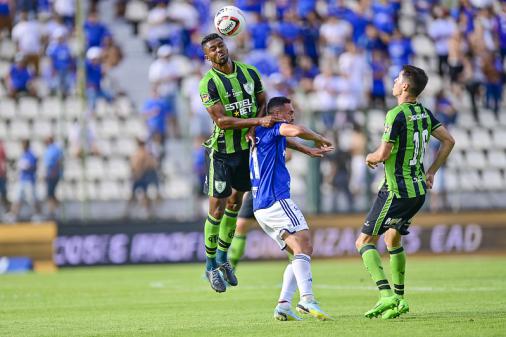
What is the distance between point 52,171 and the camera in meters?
20.7

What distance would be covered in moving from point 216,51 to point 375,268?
304 centimetres

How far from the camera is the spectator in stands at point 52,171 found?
67.8ft

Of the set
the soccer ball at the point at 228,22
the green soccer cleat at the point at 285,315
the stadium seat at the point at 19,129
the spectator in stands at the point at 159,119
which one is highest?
the soccer ball at the point at 228,22

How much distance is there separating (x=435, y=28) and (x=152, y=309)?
1562cm

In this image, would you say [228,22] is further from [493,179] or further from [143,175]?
[493,179]

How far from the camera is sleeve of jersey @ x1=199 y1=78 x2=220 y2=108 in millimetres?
11578

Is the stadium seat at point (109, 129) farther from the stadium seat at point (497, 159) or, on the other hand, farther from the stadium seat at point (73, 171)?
the stadium seat at point (497, 159)

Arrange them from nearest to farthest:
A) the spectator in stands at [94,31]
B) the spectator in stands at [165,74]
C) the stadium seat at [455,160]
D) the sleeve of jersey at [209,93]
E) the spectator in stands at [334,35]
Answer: the sleeve of jersey at [209,93], the stadium seat at [455,160], the spectator in stands at [165,74], the spectator in stands at [94,31], the spectator in stands at [334,35]

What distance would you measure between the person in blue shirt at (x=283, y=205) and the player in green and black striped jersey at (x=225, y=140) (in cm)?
75

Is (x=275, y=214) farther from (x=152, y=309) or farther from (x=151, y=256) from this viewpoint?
(x=151, y=256)

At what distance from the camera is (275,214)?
32.4 ft

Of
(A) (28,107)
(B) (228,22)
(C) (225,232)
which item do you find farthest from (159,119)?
(B) (228,22)

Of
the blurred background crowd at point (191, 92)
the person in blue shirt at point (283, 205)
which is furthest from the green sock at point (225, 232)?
the blurred background crowd at point (191, 92)

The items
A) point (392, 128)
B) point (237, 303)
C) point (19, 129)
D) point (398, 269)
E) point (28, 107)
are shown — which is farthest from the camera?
point (28, 107)
